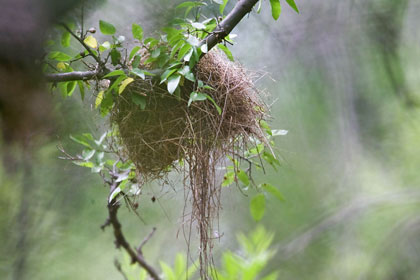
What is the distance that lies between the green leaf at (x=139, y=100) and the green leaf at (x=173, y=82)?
0.10m

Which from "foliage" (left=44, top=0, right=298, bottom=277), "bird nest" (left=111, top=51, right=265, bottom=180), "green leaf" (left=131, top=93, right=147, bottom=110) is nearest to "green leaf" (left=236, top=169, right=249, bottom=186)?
"foliage" (left=44, top=0, right=298, bottom=277)

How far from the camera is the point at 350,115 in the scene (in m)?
2.01

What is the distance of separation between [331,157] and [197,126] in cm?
110

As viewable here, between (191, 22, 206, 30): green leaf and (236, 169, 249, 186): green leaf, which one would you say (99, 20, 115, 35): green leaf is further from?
(236, 169, 249, 186): green leaf

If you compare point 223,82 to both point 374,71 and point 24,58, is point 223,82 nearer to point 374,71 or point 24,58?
point 24,58

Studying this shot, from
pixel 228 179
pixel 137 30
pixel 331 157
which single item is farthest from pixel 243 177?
pixel 331 157

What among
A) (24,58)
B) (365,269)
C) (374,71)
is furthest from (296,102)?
(24,58)

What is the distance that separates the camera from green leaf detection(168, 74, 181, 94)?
101 centimetres

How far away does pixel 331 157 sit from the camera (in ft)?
6.95

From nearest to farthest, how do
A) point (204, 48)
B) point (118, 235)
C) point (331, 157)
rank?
1. point (204, 48)
2. point (118, 235)
3. point (331, 157)

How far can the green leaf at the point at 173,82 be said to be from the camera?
1.01 m

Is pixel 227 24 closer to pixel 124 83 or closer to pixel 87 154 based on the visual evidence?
pixel 124 83

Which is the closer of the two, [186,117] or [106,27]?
[106,27]

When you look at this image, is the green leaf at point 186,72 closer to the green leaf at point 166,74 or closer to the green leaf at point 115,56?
the green leaf at point 166,74
